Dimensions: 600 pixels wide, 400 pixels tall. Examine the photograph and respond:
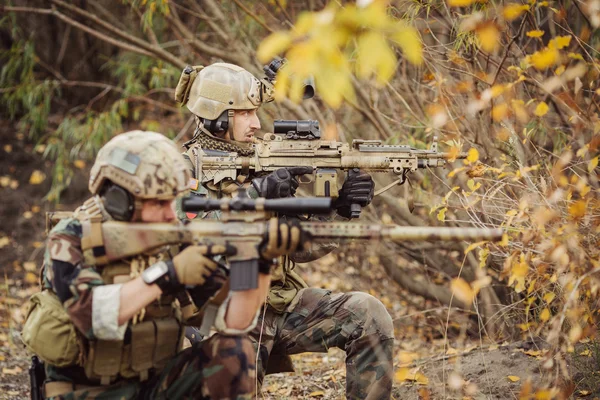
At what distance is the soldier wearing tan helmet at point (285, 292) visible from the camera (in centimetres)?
450

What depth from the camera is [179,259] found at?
344 cm

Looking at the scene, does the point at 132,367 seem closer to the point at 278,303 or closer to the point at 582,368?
the point at 278,303

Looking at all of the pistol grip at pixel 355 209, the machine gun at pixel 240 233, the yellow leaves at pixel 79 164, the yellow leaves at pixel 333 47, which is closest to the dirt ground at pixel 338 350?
the yellow leaves at pixel 79 164

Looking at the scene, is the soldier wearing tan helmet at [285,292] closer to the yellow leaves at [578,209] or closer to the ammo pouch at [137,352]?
the ammo pouch at [137,352]

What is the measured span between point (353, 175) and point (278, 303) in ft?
3.28

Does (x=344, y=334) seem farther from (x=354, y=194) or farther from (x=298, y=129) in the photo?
(x=298, y=129)

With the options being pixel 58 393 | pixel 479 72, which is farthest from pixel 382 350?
pixel 479 72

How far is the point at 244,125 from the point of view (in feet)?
17.1

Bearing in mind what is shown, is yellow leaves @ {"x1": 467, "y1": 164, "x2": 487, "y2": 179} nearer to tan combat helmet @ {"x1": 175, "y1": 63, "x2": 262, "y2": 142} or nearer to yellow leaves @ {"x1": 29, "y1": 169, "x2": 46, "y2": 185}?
tan combat helmet @ {"x1": 175, "y1": 63, "x2": 262, "y2": 142}

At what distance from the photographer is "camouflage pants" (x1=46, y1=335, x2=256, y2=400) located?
3.67 meters

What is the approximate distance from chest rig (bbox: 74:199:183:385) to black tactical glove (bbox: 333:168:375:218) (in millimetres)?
1566

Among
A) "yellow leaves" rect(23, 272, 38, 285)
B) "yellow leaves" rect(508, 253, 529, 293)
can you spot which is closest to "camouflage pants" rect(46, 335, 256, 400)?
"yellow leaves" rect(508, 253, 529, 293)

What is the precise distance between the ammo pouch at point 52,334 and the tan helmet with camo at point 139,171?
53 centimetres

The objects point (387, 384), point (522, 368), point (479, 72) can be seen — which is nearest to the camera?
point (387, 384)
